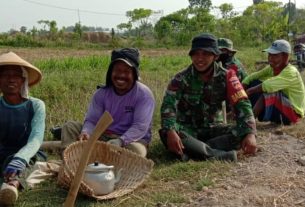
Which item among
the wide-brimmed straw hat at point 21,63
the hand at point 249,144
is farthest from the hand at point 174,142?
the wide-brimmed straw hat at point 21,63

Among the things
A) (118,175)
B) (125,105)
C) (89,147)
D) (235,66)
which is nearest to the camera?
(89,147)

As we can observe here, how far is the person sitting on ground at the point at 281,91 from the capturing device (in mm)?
5297

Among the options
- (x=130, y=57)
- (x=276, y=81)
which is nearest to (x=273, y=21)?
(x=276, y=81)

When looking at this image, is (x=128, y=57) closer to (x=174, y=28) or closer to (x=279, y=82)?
(x=279, y=82)

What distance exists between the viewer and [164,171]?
3.83m

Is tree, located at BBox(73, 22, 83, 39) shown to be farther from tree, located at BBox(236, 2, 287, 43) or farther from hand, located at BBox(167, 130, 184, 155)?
hand, located at BBox(167, 130, 184, 155)

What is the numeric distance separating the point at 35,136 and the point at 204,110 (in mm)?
1663

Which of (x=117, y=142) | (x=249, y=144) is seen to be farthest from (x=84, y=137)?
(x=249, y=144)

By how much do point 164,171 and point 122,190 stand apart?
1.85ft

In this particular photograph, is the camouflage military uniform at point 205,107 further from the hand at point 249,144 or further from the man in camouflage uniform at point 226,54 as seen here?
the man in camouflage uniform at point 226,54

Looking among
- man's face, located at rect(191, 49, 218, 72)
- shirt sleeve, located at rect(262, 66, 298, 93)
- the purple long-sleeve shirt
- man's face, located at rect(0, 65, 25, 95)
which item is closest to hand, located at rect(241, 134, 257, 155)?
man's face, located at rect(191, 49, 218, 72)

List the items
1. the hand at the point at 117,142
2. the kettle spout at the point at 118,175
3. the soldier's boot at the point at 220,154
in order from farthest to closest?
the soldier's boot at the point at 220,154
the hand at the point at 117,142
the kettle spout at the point at 118,175

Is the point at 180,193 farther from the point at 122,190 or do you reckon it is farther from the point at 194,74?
the point at 194,74

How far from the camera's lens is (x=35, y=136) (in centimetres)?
363
